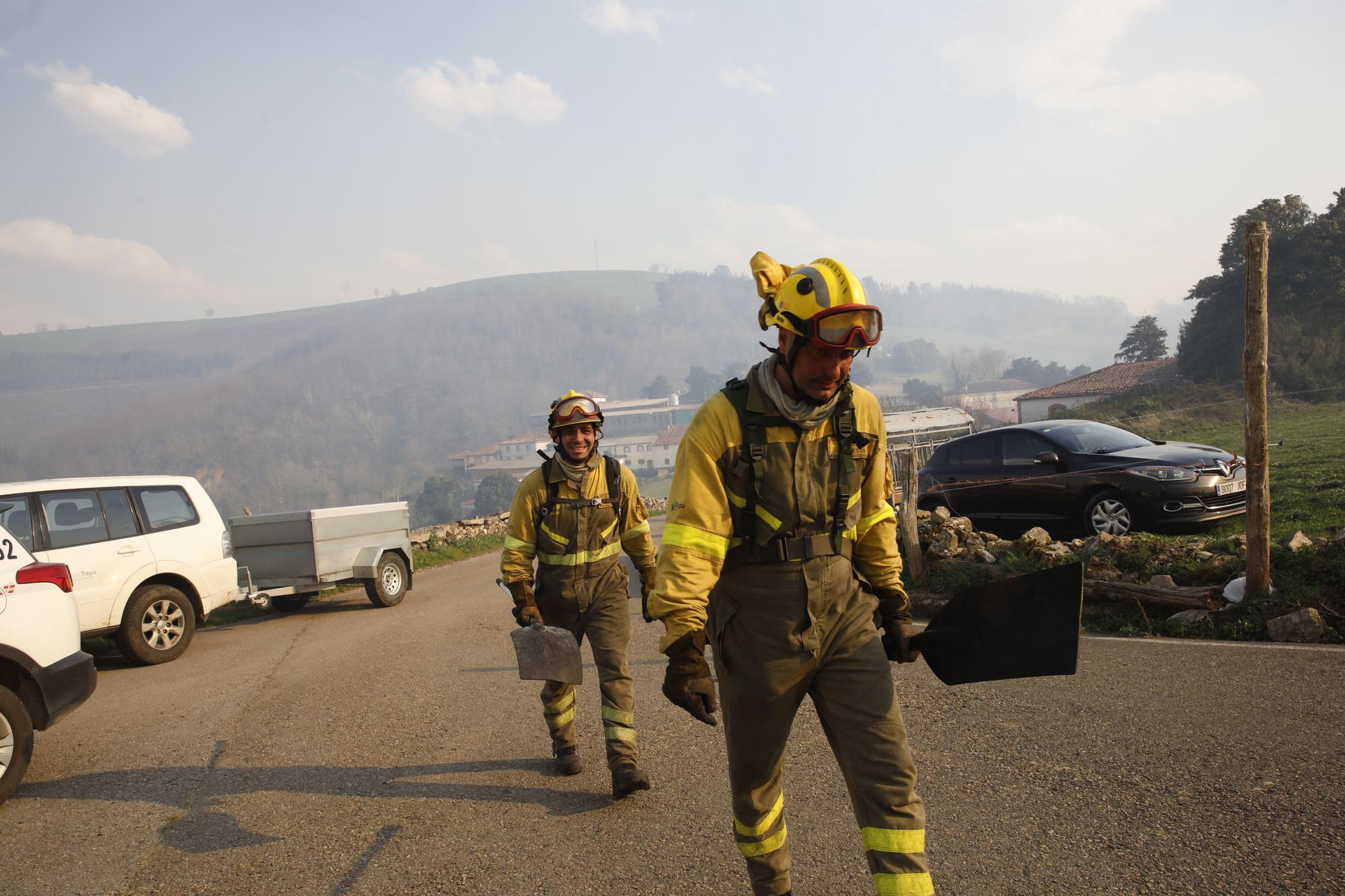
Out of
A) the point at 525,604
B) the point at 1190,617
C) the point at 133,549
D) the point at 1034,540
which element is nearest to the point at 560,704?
the point at 525,604

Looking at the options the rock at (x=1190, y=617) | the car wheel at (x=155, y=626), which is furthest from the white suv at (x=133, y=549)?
the rock at (x=1190, y=617)

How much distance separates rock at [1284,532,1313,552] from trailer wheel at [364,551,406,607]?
34.5 feet

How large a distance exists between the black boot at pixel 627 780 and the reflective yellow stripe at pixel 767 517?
2.16 metres

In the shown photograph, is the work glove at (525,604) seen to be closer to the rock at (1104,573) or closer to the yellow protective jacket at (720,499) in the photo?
the yellow protective jacket at (720,499)

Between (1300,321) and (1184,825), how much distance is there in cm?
4469

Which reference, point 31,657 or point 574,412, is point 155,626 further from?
point 574,412

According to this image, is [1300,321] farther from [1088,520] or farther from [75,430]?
[75,430]

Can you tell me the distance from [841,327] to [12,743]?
17.1ft

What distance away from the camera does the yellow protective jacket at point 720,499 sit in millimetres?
2824

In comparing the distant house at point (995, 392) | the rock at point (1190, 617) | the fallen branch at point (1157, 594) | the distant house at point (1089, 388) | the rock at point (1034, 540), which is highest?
the rock at point (1034, 540)

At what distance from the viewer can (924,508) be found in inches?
513

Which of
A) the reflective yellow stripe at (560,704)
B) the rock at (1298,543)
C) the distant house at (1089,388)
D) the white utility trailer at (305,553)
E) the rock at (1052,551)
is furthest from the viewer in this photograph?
the distant house at (1089,388)

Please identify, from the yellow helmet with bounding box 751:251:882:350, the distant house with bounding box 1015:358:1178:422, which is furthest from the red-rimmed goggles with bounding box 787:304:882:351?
the distant house with bounding box 1015:358:1178:422

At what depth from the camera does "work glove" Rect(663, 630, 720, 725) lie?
9.39 feet
